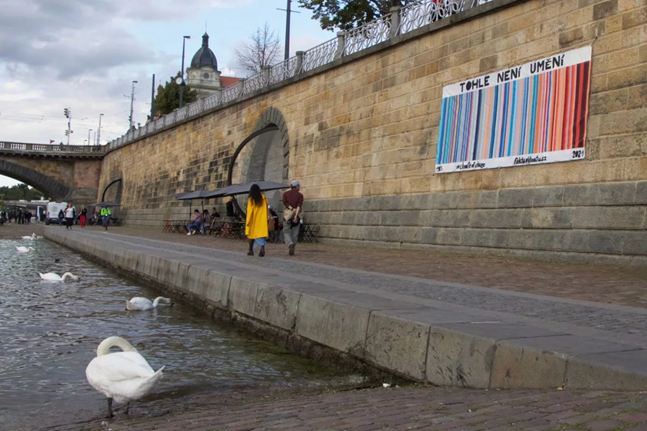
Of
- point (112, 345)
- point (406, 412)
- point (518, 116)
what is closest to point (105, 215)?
Answer: point (518, 116)

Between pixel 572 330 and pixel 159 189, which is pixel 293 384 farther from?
pixel 159 189

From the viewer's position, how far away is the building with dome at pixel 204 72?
4055 inches

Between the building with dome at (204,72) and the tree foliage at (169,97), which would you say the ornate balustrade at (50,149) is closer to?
the tree foliage at (169,97)

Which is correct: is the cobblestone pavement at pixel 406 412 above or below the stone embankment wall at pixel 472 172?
below

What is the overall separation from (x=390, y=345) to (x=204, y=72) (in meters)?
103

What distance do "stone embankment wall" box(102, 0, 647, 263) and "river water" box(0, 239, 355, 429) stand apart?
6755 mm

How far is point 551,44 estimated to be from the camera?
517 inches

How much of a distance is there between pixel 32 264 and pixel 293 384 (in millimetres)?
11949

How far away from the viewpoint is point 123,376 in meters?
3.88

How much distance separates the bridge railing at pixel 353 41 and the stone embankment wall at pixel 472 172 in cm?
33

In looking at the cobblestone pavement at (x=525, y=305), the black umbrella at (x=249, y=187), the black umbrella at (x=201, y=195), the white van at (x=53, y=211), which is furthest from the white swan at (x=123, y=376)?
the white van at (x=53, y=211)

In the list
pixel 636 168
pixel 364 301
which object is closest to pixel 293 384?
pixel 364 301

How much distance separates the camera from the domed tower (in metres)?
103

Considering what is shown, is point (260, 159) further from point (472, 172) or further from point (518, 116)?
point (518, 116)
